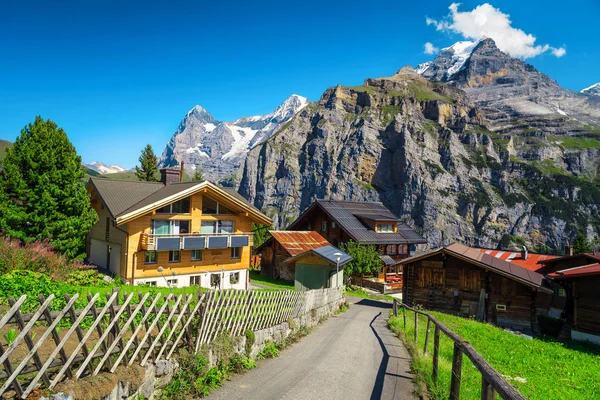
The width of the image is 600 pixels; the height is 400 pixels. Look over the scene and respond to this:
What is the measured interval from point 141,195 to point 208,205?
6605 mm

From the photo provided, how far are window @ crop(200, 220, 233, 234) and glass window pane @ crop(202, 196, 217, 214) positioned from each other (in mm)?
999

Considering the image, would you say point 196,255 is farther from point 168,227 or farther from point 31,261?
point 31,261

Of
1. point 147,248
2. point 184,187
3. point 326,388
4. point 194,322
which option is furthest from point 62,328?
point 184,187

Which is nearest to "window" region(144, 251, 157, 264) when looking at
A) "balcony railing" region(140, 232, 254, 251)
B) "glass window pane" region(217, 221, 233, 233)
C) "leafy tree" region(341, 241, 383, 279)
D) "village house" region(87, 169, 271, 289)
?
"village house" region(87, 169, 271, 289)

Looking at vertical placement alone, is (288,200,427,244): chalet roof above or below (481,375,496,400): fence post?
above

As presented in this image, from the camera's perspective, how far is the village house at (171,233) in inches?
1152

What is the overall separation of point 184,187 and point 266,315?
22337 millimetres

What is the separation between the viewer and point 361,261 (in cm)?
4322

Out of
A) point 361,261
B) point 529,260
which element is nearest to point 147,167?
point 361,261

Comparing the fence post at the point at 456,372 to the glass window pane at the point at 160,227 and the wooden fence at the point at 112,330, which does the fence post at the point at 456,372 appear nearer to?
the wooden fence at the point at 112,330

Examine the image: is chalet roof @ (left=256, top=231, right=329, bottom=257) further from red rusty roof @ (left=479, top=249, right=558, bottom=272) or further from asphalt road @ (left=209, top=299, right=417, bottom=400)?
asphalt road @ (left=209, top=299, right=417, bottom=400)

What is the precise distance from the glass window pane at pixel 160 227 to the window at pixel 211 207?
3504mm

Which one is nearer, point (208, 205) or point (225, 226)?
point (208, 205)

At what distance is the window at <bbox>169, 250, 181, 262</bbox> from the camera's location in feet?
103
